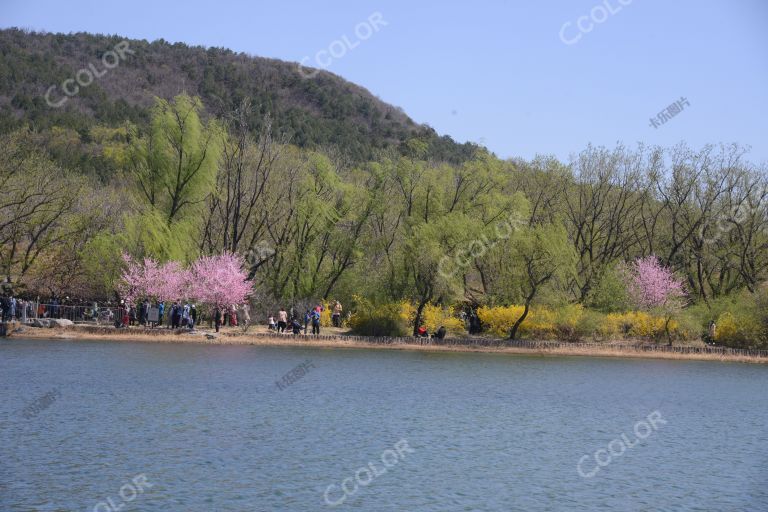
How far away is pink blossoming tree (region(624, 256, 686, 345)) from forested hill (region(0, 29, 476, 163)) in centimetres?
6063

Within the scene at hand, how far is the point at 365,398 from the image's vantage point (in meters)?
31.4

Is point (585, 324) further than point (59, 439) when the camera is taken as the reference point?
A: Yes

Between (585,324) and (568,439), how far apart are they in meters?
30.7

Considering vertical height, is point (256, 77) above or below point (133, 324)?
above

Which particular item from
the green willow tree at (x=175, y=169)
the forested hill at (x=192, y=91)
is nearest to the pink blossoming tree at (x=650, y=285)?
the green willow tree at (x=175, y=169)

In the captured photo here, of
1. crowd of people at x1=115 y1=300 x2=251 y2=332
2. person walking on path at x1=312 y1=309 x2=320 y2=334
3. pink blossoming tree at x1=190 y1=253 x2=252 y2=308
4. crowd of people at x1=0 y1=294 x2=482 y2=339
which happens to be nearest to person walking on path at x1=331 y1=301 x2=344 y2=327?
crowd of people at x1=0 y1=294 x2=482 y2=339

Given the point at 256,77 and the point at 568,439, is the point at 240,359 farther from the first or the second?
the point at 256,77

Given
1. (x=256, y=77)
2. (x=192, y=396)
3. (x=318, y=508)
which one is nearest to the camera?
(x=318, y=508)

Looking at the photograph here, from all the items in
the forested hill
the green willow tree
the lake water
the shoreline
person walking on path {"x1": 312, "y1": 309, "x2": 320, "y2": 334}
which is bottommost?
the lake water

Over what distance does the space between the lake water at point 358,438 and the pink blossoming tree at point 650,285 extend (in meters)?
19.0

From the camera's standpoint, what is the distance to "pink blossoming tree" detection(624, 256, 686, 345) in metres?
60.0

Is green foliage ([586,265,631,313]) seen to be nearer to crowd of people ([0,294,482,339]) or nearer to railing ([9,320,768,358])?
railing ([9,320,768,358])

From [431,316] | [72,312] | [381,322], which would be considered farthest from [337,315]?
[72,312]

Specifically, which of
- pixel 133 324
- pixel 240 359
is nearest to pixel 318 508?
pixel 240 359
